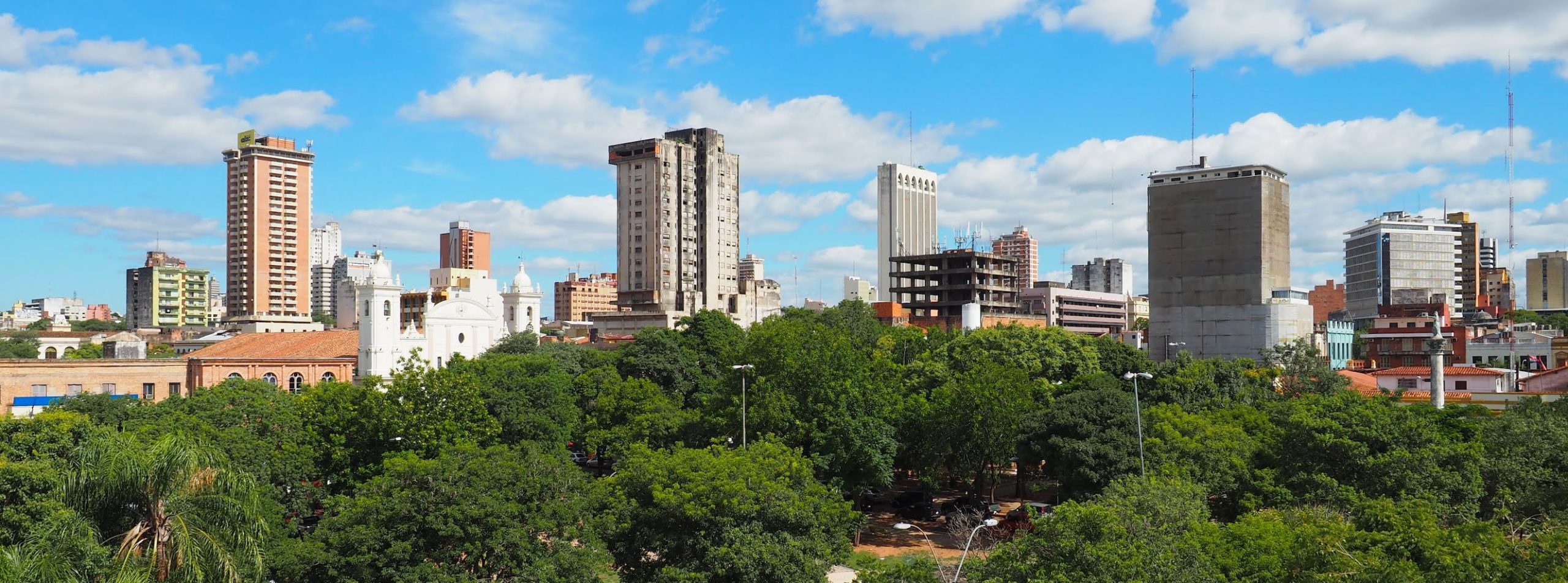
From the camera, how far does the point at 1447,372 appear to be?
6562cm

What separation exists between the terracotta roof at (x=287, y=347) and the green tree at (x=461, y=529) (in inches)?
1742

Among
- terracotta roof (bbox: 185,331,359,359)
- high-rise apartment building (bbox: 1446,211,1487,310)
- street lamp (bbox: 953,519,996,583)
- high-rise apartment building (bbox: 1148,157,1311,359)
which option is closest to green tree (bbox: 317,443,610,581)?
street lamp (bbox: 953,519,996,583)

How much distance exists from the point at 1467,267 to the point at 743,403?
173137 mm

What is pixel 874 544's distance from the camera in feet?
139

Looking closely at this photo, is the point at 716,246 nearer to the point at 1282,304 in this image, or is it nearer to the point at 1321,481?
the point at 1282,304

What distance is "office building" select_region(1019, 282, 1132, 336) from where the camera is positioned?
145 meters

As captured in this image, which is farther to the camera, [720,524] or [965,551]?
[720,524]

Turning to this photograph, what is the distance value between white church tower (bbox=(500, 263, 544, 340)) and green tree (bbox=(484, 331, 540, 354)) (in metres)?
13.0

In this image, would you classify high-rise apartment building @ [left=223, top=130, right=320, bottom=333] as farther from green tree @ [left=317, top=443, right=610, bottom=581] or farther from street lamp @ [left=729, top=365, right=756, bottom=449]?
green tree @ [left=317, top=443, right=610, bottom=581]

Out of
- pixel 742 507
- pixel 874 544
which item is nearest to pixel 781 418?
pixel 874 544

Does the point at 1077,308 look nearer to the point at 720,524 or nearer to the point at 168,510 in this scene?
the point at 720,524

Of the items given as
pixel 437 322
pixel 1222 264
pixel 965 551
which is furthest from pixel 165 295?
pixel 965 551

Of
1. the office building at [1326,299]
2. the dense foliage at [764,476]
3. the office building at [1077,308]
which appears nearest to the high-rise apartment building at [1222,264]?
the dense foliage at [764,476]

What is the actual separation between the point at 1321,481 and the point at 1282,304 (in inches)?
1883
